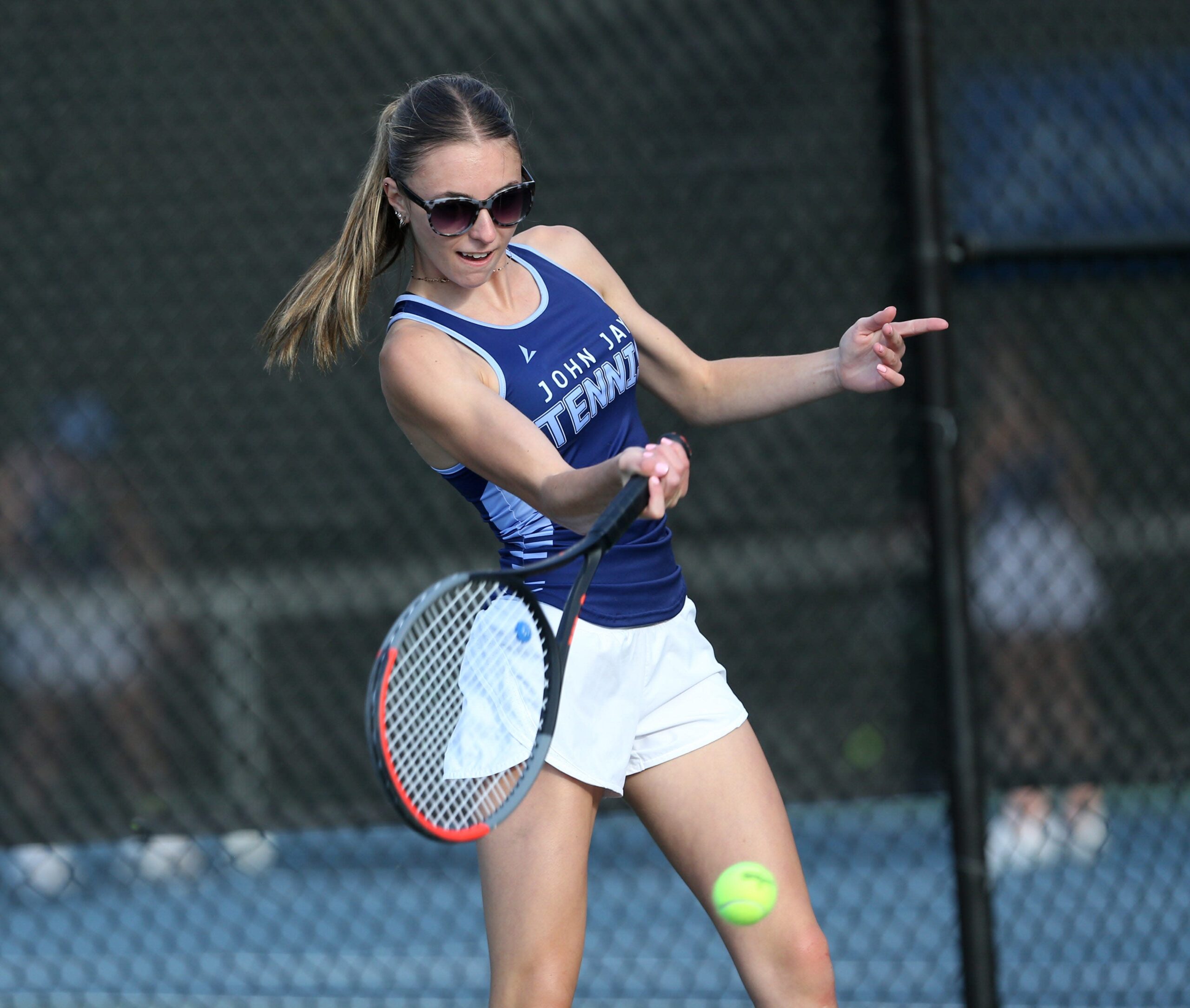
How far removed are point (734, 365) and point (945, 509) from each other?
875 millimetres

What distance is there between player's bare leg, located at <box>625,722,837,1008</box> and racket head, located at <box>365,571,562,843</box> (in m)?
0.23

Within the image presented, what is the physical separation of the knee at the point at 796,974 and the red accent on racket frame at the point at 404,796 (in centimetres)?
46

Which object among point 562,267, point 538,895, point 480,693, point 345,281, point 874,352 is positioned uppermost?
point 345,281

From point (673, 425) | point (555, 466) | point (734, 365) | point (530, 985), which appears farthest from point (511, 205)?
point (673, 425)

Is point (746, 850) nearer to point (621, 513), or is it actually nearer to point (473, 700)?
point (473, 700)

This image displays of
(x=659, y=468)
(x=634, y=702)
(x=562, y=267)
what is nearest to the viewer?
(x=659, y=468)

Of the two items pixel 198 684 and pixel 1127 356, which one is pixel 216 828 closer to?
pixel 198 684

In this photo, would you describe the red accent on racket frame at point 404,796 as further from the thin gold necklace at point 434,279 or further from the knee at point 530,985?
the thin gold necklace at point 434,279

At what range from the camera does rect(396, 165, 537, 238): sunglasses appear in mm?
1884

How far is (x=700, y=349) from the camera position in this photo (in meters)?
3.60

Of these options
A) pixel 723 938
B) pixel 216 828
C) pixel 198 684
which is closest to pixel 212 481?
pixel 198 684

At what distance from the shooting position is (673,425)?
3.58 meters

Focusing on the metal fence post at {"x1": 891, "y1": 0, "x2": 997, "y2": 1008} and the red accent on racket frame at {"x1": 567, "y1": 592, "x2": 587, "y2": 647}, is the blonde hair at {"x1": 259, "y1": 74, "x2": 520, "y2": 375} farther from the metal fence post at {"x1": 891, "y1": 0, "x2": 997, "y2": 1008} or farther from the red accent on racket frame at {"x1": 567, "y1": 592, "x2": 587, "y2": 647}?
the metal fence post at {"x1": 891, "y1": 0, "x2": 997, "y2": 1008}

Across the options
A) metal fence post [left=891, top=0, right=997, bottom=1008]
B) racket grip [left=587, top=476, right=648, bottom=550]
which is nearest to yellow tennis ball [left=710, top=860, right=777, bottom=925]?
racket grip [left=587, top=476, right=648, bottom=550]
